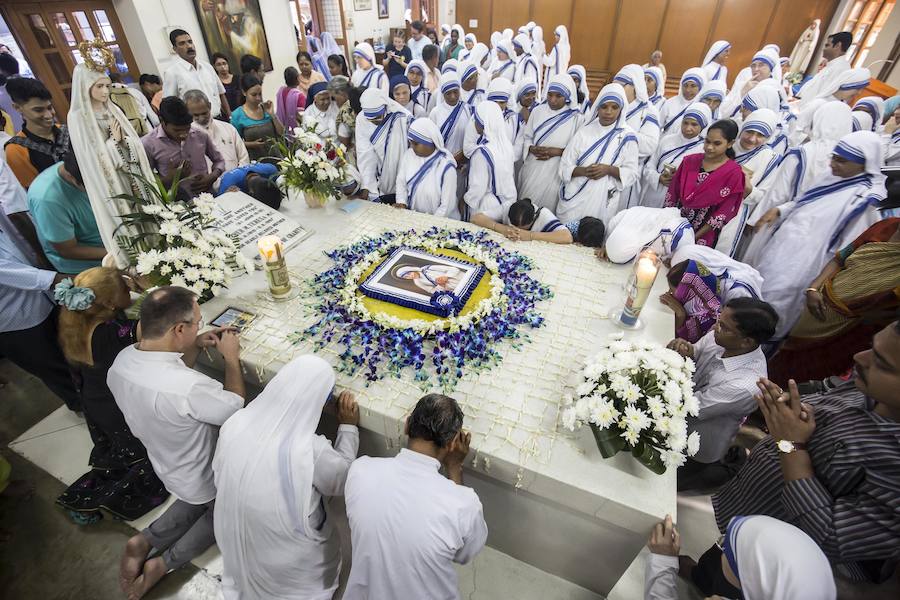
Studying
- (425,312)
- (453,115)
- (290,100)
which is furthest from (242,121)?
(425,312)

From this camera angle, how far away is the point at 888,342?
4.62 feet

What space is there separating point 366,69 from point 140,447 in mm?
6893

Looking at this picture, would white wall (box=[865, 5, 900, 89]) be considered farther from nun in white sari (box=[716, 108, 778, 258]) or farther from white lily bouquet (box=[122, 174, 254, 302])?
white lily bouquet (box=[122, 174, 254, 302])

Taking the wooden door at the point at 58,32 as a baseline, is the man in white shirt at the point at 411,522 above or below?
below

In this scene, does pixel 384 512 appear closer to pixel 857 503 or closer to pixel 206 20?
pixel 857 503

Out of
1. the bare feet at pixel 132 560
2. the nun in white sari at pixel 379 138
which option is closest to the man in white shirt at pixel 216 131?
the nun in white sari at pixel 379 138

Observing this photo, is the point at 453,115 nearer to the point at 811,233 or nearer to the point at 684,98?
the point at 684,98

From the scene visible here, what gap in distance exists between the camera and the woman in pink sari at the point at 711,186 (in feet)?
11.3

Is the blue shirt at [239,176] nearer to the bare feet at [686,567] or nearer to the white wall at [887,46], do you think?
the bare feet at [686,567]

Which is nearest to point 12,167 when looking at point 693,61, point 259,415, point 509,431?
point 259,415

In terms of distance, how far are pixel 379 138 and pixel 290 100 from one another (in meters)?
2.99

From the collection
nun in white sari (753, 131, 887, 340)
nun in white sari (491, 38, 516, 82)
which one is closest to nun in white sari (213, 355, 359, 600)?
nun in white sari (753, 131, 887, 340)

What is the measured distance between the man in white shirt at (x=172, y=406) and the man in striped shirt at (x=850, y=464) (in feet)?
7.78

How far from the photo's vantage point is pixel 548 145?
14.9 ft
